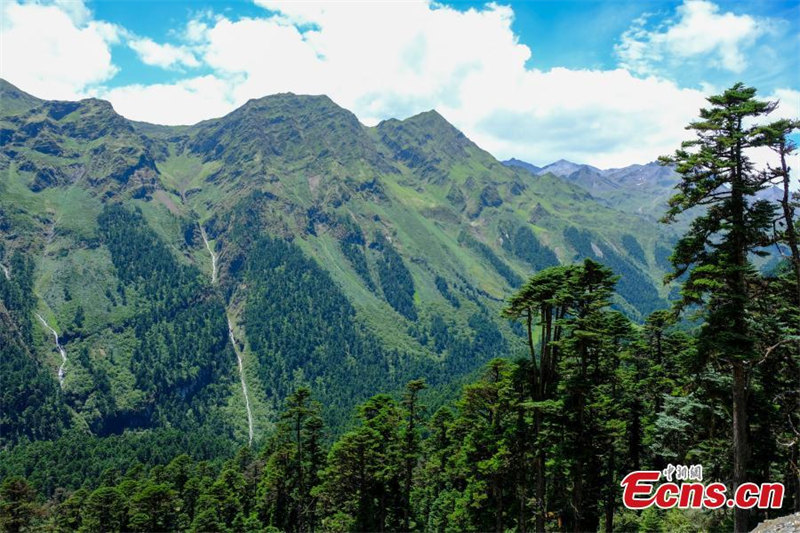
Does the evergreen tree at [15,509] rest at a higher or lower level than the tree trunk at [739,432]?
lower

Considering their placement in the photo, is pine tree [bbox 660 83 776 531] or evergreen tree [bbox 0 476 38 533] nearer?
pine tree [bbox 660 83 776 531]

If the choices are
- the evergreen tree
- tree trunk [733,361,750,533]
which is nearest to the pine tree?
tree trunk [733,361,750,533]

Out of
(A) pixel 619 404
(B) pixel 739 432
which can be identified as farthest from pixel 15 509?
(B) pixel 739 432

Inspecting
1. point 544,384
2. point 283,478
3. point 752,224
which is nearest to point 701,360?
point 752,224

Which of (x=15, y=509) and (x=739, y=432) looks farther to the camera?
(x=15, y=509)

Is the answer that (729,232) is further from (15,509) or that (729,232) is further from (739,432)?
(15,509)

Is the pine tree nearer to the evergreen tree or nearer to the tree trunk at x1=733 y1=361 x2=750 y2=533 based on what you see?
the tree trunk at x1=733 y1=361 x2=750 y2=533

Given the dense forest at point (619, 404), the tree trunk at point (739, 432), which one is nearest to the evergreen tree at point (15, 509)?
the dense forest at point (619, 404)

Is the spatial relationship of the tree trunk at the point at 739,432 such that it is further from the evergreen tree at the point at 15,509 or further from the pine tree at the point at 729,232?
the evergreen tree at the point at 15,509

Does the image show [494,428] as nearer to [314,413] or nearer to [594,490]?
[594,490]

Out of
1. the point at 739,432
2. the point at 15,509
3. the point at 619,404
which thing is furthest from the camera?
the point at 15,509

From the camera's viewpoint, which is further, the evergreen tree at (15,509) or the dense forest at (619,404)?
the evergreen tree at (15,509)

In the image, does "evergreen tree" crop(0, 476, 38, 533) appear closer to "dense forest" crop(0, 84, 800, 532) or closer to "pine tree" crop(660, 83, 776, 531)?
"dense forest" crop(0, 84, 800, 532)

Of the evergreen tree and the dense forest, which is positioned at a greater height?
the dense forest
